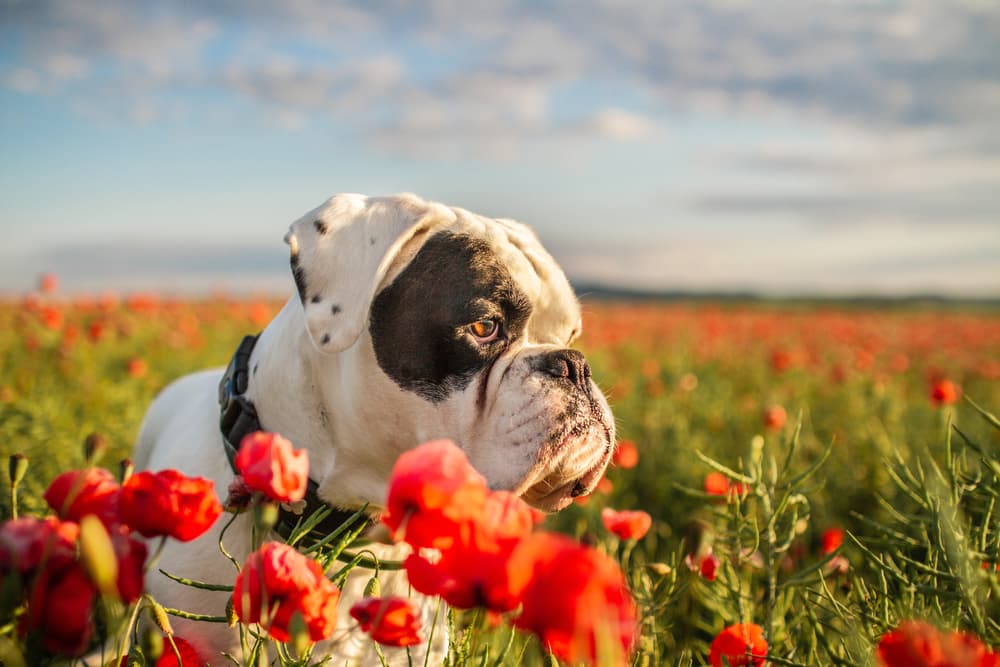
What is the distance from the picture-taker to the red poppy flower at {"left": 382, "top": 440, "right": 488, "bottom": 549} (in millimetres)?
938

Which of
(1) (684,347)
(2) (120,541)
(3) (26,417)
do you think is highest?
(2) (120,541)

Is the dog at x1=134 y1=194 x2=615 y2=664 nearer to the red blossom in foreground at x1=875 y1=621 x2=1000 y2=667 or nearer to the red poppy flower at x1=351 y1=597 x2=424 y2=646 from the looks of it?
the red poppy flower at x1=351 y1=597 x2=424 y2=646

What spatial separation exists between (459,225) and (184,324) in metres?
4.98

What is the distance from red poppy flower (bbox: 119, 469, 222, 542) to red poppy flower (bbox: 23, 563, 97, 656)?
0.33 feet

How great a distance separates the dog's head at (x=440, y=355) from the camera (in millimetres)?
2041

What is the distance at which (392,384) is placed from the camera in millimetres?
2082

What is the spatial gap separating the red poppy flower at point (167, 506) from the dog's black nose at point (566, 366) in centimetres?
120

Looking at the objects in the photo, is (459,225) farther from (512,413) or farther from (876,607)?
(876,607)

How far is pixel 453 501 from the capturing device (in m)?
0.93

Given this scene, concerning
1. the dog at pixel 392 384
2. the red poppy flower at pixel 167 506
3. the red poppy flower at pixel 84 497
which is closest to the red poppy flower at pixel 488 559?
the red poppy flower at pixel 167 506

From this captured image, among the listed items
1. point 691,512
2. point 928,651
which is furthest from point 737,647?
point 691,512

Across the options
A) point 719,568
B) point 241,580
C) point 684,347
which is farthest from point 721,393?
point 241,580

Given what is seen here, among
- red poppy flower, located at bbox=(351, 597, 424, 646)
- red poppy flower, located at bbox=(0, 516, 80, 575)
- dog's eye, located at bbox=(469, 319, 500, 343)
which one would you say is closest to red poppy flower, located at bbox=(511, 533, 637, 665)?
red poppy flower, located at bbox=(351, 597, 424, 646)

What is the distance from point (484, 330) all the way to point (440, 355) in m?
0.16
